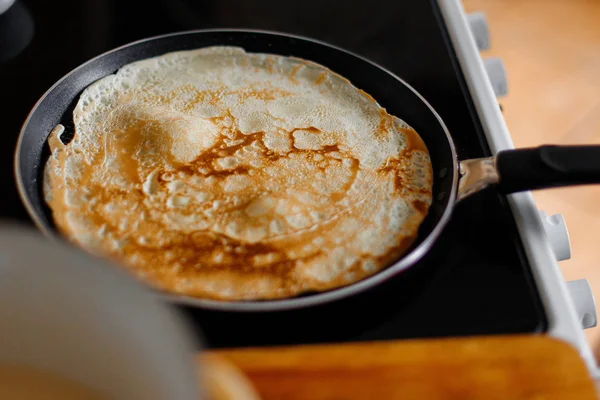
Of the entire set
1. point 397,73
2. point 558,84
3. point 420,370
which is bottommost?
point 420,370

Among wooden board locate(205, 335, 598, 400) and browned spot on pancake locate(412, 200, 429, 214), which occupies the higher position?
browned spot on pancake locate(412, 200, 429, 214)

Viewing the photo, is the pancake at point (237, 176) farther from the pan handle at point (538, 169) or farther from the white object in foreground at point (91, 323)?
the white object in foreground at point (91, 323)

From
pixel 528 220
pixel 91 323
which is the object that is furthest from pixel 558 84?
pixel 91 323

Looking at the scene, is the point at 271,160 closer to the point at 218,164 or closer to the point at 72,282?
the point at 218,164

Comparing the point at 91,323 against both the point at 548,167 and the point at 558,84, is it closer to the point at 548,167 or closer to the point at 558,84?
the point at 548,167

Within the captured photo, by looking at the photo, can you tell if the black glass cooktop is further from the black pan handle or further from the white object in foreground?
the white object in foreground

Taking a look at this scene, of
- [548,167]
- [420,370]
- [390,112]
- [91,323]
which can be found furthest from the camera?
[390,112]

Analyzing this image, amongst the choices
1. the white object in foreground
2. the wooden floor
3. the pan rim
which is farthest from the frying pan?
the wooden floor

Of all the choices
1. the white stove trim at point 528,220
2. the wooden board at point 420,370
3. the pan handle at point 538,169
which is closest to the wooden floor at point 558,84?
the white stove trim at point 528,220
